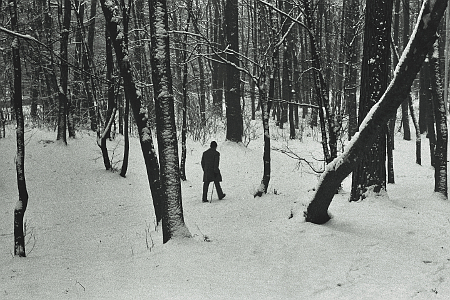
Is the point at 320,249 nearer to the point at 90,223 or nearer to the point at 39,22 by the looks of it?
the point at 90,223

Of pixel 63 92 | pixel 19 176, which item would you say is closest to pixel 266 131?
pixel 19 176

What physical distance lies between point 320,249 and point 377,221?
1.28 metres

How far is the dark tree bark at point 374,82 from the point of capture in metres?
7.47

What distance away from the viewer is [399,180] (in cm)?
1479

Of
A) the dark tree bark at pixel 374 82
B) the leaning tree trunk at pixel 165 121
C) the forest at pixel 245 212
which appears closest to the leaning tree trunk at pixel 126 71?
the forest at pixel 245 212

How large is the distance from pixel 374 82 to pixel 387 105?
8.14ft

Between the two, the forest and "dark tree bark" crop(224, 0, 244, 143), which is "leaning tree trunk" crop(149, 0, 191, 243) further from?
"dark tree bark" crop(224, 0, 244, 143)

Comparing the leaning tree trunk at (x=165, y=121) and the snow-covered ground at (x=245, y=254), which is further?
the leaning tree trunk at (x=165, y=121)

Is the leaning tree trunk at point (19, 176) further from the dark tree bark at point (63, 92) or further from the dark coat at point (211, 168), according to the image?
the dark tree bark at point (63, 92)

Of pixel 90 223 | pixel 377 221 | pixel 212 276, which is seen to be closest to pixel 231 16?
pixel 90 223

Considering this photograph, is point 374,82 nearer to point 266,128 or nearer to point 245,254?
point 245,254

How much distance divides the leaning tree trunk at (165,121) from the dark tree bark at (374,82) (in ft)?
10.6

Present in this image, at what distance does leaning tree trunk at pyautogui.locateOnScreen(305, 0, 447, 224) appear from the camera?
4809 mm

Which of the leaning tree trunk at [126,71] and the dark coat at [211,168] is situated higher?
the leaning tree trunk at [126,71]
